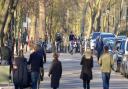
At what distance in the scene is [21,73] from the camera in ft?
81.8

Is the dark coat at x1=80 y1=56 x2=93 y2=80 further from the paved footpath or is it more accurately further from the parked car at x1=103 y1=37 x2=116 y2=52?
the parked car at x1=103 y1=37 x2=116 y2=52

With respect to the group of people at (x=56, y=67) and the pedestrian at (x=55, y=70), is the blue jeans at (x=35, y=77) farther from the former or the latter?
the pedestrian at (x=55, y=70)

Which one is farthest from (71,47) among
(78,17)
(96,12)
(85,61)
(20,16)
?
(78,17)

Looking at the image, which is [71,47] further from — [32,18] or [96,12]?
[96,12]

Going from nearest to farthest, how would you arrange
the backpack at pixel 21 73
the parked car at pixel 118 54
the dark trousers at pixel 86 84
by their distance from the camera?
the backpack at pixel 21 73, the dark trousers at pixel 86 84, the parked car at pixel 118 54

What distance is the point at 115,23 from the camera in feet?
346

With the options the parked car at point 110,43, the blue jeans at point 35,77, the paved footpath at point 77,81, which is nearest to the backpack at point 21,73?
the blue jeans at point 35,77

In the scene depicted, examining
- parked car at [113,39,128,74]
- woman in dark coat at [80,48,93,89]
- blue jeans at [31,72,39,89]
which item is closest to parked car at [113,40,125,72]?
parked car at [113,39,128,74]

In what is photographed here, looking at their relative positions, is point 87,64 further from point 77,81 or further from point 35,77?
point 77,81

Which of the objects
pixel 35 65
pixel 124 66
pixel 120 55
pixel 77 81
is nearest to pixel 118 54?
pixel 120 55

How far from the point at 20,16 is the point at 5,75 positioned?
39270 millimetres

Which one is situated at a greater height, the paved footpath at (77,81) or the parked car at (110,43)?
the parked car at (110,43)

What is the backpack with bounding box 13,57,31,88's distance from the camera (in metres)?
24.9

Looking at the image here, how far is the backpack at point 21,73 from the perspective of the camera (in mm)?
24858
